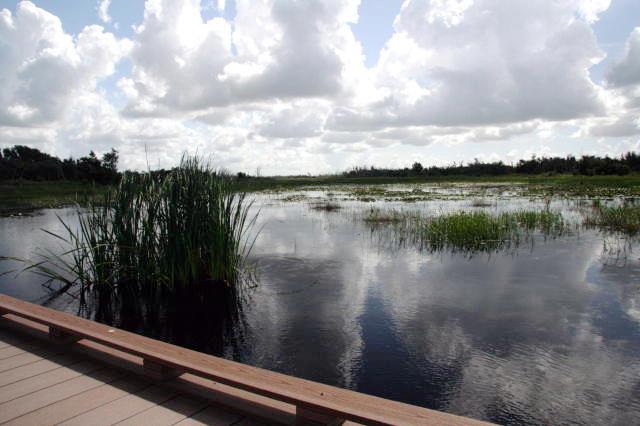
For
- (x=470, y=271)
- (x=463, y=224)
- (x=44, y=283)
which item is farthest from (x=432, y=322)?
(x=44, y=283)

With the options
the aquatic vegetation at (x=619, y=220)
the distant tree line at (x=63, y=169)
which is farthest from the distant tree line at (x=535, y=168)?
the distant tree line at (x=63, y=169)

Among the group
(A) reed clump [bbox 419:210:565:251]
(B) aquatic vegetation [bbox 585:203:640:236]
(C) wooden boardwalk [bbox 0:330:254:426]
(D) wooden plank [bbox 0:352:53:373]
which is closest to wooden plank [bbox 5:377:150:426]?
(C) wooden boardwalk [bbox 0:330:254:426]

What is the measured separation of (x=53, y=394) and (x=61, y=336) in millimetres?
1278

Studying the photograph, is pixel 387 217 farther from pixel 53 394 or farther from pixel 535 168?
pixel 535 168

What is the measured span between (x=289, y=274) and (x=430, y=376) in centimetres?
631

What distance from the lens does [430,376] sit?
21.1ft

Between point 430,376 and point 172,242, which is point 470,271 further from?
point 172,242

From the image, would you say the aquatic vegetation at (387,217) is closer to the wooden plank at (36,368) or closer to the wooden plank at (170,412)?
the wooden plank at (36,368)

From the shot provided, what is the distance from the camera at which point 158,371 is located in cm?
418

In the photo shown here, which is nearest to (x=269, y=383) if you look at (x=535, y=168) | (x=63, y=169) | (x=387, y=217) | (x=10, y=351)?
(x=10, y=351)

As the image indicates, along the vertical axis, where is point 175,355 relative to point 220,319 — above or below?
above

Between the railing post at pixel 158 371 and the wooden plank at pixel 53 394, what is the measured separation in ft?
1.24

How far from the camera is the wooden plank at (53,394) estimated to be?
374cm

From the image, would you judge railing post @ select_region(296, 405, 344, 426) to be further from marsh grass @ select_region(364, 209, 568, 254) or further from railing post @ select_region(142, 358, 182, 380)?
marsh grass @ select_region(364, 209, 568, 254)
